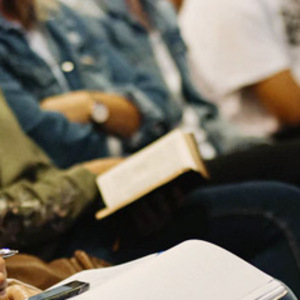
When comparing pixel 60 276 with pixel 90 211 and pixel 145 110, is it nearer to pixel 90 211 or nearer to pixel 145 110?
pixel 90 211

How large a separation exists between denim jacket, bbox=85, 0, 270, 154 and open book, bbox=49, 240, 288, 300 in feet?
4.01

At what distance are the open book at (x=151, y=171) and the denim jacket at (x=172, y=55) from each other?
76 cm

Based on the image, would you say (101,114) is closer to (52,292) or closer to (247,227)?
(247,227)

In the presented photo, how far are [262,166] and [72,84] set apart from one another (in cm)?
60

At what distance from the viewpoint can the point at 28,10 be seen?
1700mm

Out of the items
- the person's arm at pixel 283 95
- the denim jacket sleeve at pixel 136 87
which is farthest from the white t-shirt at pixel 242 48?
the denim jacket sleeve at pixel 136 87

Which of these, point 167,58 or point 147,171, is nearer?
point 147,171

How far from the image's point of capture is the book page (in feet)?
3.59

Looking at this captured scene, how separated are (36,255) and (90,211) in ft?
0.48

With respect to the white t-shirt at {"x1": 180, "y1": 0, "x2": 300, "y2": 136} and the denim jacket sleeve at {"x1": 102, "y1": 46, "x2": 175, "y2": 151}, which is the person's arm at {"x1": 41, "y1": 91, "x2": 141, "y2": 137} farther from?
the white t-shirt at {"x1": 180, "y1": 0, "x2": 300, "y2": 136}

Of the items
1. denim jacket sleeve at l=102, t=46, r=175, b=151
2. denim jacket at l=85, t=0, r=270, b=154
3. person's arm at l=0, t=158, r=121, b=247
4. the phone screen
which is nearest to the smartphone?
the phone screen

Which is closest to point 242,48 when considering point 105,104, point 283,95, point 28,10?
point 283,95

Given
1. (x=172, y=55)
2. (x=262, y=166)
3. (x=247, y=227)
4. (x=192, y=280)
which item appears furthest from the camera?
(x=172, y=55)

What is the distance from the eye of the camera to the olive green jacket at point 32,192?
Answer: 3.44 ft
